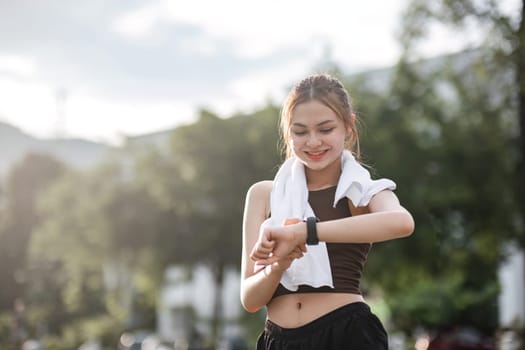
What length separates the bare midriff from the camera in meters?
2.57

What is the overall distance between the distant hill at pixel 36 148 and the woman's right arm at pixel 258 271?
3387 cm

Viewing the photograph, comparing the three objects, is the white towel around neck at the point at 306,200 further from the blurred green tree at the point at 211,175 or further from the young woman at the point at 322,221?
the blurred green tree at the point at 211,175

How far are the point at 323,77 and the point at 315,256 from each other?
562mm

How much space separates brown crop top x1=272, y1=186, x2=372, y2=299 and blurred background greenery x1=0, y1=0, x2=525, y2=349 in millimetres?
10483

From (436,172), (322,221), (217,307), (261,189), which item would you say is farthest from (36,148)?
(322,221)

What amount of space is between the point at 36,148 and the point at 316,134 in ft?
135

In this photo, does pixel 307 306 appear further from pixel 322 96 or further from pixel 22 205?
pixel 22 205

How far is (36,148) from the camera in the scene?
4231cm

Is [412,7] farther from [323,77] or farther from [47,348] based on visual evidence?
[47,348]

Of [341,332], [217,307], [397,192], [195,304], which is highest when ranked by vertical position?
[397,192]

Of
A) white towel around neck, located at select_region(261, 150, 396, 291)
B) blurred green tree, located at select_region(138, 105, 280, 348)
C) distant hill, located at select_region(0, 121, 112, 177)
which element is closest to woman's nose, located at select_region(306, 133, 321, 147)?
white towel around neck, located at select_region(261, 150, 396, 291)

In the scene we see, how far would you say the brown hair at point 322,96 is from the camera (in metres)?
2.61

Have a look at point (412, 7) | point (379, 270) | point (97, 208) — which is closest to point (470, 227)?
point (379, 270)

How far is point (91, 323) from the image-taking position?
101 feet
